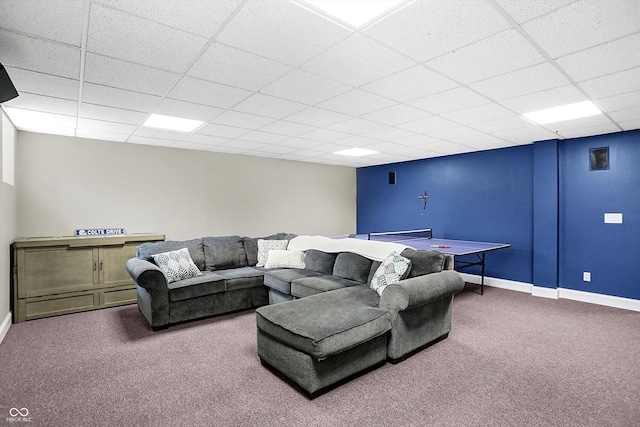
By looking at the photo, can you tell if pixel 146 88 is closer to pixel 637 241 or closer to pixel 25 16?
pixel 25 16

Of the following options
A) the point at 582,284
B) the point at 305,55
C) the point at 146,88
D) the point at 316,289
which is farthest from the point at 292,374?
the point at 582,284

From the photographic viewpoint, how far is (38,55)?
7.35ft

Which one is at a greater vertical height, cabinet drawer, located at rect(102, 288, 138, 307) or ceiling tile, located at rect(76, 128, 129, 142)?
ceiling tile, located at rect(76, 128, 129, 142)

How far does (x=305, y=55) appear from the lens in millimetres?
2297

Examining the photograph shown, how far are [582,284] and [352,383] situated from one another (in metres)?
4.34

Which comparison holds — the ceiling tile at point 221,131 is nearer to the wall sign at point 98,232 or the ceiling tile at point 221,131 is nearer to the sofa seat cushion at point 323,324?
the wall sign at point 98,232

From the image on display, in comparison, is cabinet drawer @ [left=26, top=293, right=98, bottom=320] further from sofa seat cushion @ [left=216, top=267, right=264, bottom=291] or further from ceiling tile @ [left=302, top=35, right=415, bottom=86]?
ceiling tile @ [left=302, top=35, right=415, bottom=86]

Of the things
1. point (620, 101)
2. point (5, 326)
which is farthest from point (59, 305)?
point (620, 101)

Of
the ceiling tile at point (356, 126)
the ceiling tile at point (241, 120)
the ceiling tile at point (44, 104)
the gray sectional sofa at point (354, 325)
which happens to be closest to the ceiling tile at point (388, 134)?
the ceiling tile at point (356, 126)

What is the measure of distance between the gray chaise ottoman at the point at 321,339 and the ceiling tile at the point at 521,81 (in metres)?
2.13

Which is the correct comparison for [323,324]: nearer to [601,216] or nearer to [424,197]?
[601,216]

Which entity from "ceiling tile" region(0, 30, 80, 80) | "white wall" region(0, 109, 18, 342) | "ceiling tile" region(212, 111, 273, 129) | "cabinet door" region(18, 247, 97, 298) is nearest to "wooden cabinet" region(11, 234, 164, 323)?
"cabinet door" region(18, 247, 97, 298)

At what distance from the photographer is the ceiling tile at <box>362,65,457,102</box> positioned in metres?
2.60

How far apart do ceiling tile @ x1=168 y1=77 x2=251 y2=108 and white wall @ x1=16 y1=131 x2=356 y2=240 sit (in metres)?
2.64
